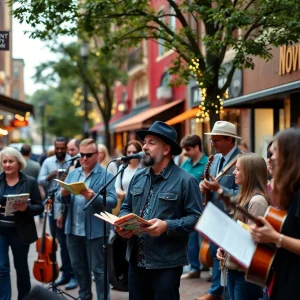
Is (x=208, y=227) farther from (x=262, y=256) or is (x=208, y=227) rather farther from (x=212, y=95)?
(x=212, y=95)

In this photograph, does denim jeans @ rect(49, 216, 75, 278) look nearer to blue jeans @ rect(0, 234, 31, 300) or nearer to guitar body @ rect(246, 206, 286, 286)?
blue jeans @ rect(0, 234, 31, 300)

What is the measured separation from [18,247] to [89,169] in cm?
122

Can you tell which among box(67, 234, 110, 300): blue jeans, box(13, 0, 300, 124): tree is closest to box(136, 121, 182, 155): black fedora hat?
box(67, 234, 110, 300): blue jeans

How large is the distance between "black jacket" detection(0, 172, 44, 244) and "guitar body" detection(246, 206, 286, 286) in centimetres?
406

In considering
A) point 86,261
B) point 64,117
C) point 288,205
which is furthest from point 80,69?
point 64,117

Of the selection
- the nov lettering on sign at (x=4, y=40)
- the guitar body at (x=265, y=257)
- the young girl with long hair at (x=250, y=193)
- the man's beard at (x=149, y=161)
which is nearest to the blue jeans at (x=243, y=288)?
the young girl with long hair at (x=250, y=193)

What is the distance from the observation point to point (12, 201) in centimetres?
704

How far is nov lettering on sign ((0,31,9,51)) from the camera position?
31.8 ft

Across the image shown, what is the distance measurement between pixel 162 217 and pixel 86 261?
2663 millimetres

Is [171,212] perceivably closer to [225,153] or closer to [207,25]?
[225,153]

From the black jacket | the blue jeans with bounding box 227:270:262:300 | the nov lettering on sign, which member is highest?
the nov lettering on sign

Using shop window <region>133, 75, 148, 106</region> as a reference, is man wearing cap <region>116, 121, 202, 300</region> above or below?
below

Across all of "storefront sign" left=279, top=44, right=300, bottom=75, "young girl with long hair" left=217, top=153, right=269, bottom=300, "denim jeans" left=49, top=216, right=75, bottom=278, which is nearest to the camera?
"young girl with long hair" left=217, top=153, right=269, bottom=300

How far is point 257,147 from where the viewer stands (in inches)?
645
